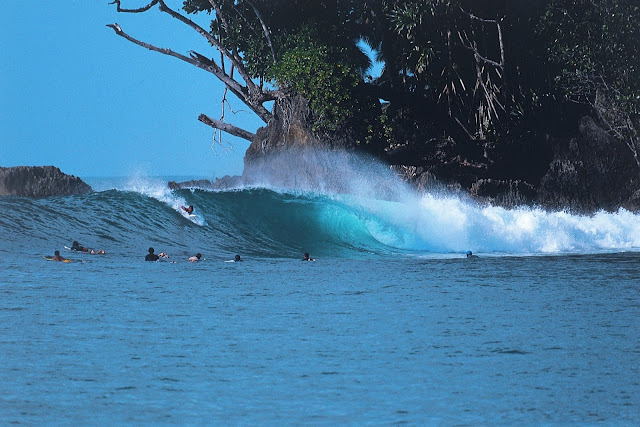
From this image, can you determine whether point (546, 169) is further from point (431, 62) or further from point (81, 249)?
point (81, 249)

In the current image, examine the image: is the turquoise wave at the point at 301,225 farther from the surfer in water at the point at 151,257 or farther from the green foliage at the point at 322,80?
the green foliage at the point at 322,80

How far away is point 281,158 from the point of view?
31.0 m

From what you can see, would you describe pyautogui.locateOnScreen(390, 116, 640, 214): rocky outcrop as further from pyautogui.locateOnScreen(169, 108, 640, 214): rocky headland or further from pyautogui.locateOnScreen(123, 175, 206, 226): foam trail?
pyautogui.locateOnScreen(123, 175, 206, 226): foam trail

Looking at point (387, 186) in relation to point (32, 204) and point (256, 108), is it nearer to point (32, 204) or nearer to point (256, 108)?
point (256, 108)

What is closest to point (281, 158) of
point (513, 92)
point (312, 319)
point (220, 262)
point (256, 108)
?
point (256, 108)

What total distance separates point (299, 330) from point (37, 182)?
22.4 meters

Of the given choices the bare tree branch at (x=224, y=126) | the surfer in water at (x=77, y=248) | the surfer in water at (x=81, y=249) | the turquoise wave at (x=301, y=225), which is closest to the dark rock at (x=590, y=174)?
the turquoise wave at (x=301, y=225)

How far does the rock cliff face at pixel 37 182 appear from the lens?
31.4 metres

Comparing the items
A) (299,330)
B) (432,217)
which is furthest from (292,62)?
(299,330)

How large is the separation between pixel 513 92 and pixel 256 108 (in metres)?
9.25

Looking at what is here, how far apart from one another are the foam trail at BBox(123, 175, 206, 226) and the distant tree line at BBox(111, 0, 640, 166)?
485cm

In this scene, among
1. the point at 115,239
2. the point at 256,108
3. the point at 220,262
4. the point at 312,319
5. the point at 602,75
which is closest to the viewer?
the point at 312,319

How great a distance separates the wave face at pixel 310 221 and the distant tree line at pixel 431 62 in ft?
6.39

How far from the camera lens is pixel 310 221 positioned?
92.9ft
